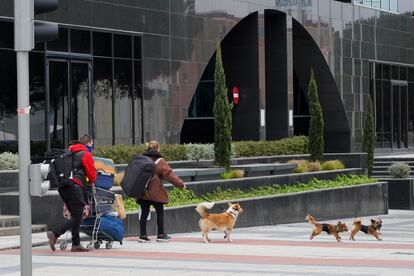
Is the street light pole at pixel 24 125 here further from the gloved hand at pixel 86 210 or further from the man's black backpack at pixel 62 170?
the gloved hand at pixel 86 210

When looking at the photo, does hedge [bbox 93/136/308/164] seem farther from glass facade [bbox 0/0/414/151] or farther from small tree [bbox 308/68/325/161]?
glass facade [bbox 0/0/414/151]

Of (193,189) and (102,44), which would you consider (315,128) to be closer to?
(102,44)

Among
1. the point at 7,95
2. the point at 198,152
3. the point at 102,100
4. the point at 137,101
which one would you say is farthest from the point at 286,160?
the point at 7,95

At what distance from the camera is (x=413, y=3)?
5675cm

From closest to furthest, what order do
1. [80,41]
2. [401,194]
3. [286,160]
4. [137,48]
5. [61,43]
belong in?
1. [61,43]
2. [80,41]
3. [137,48]
4. [286,160]
5. [401,194]

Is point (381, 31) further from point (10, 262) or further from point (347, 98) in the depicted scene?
point (10, 262)

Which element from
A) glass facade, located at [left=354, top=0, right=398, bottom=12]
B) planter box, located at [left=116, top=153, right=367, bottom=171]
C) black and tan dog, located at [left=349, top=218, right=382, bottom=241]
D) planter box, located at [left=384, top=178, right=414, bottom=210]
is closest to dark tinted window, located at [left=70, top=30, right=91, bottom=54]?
planter box, located at [left=116, top=153, right=367, bottom=171]

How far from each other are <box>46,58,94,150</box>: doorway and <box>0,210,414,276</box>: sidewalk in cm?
1080

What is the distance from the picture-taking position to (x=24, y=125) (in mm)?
9766

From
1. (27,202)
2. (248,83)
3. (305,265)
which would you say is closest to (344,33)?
(248,83)

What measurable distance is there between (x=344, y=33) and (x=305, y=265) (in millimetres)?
34686

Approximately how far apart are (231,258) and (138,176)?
299 centimetres

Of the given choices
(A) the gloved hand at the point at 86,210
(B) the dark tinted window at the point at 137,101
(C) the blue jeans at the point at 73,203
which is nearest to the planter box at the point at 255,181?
(B) the dark tinted window at the point at 137,101

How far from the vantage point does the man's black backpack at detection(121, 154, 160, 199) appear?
717 inches
